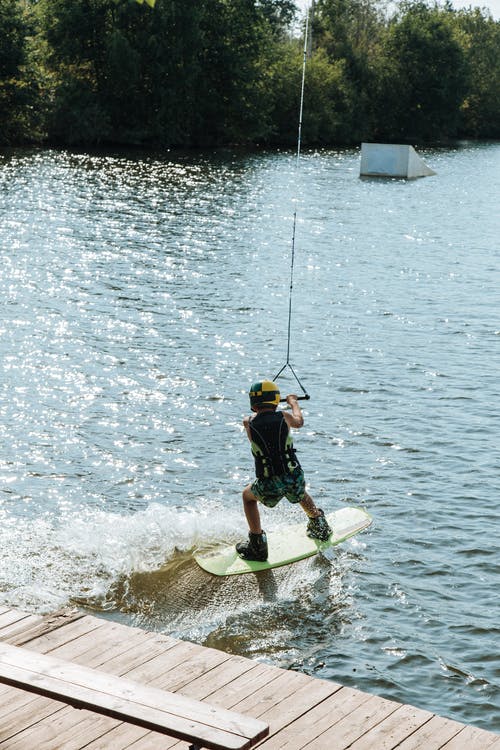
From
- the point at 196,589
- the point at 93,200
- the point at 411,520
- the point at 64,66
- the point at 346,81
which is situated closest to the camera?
the point at 196,589

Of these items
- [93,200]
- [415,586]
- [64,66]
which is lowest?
[415,586]

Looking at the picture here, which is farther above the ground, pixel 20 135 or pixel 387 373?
pixel 20 135

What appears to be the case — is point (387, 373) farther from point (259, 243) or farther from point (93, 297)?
point (259, 243)

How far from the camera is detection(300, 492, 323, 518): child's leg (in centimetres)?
1054

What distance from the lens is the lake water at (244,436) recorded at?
956cm

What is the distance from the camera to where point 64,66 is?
63.5 metres

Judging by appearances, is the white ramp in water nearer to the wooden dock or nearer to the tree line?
the tree line

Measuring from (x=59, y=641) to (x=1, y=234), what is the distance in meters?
25.1

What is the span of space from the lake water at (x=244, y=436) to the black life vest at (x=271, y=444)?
1139 mm

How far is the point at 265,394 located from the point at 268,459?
2.16 ft

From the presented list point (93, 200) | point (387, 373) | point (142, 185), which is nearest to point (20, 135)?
point (142, 185)

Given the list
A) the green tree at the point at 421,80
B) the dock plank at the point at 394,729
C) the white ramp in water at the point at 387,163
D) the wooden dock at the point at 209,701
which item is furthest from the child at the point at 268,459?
the green tree at the point at 421,80

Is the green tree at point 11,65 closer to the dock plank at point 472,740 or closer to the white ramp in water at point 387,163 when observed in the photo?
the white ramp in water at point 387,163

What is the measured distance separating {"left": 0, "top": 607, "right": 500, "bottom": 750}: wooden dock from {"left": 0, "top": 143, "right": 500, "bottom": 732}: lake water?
1031 mm
